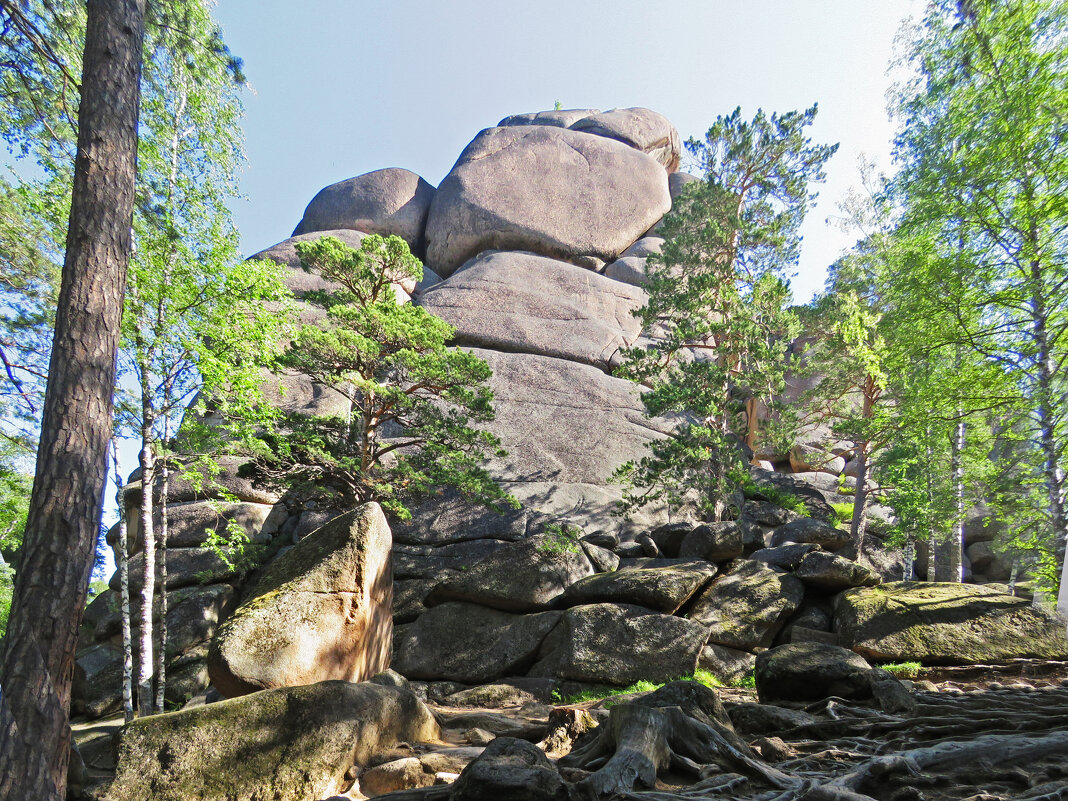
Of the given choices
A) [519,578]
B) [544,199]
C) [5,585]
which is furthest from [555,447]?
[5,585]

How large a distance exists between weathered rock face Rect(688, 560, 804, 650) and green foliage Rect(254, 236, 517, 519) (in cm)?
511

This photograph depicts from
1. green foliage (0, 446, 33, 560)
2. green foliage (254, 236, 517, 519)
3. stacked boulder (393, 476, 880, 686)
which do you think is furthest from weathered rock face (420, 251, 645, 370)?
green foliage (0, 446, 33, 560)

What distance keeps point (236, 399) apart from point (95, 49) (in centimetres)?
669

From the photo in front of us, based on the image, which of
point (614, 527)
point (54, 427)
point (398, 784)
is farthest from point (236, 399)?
point (614, 527)

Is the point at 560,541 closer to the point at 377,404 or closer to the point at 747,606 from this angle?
the point at 747,606

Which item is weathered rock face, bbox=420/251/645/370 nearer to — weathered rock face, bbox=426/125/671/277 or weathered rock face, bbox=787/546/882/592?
weathered rock face, bbox=426/125/671/277

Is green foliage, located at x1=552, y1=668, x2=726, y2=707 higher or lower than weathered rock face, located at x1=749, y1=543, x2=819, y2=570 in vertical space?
lower

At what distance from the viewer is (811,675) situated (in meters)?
8.00

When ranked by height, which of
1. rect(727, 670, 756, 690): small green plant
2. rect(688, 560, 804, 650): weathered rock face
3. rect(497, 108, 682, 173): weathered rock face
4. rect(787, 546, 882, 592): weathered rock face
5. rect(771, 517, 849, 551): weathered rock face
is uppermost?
rect(497, 108, 682, 173): weathered rock face

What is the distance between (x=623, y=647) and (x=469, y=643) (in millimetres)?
3703

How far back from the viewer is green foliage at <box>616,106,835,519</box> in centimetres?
1611

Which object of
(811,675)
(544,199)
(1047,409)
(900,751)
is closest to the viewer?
(900,751)

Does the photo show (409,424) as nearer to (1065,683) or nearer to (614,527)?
(614,527)

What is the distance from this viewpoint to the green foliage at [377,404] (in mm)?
13961
